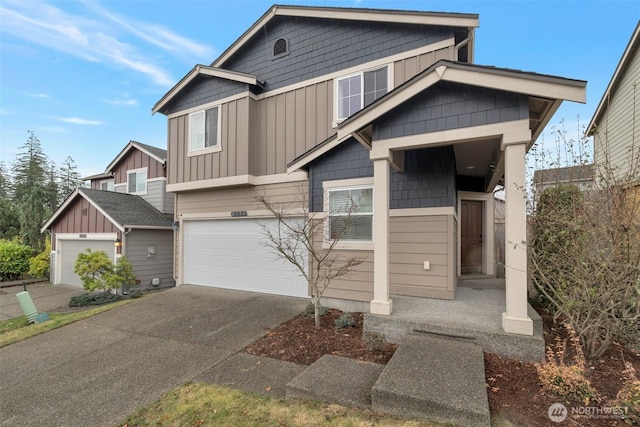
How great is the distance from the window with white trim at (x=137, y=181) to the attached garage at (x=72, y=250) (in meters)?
2.86

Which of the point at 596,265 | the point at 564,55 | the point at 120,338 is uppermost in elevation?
the point at 564,55

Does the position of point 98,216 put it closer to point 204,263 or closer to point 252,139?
point 204,263

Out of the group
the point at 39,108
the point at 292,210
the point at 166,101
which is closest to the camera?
the point at 292,210

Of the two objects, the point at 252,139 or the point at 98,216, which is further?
the point at 98,216

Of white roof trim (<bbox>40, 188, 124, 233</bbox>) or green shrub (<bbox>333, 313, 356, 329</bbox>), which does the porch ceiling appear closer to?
green shrub (<bbox>333, 313, 356, 329</bbox>)

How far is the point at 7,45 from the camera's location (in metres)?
11.5

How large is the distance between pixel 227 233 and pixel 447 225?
6.10m

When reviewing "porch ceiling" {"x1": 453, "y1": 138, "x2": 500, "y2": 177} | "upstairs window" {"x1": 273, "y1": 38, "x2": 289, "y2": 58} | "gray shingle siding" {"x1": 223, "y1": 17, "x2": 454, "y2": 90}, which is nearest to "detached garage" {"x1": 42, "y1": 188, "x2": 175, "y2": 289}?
"gray shingle siding" {"x1": 223, "y1": 17, "x2": 454, "y2": 90}

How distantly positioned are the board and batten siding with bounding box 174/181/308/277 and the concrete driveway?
8.11 ft

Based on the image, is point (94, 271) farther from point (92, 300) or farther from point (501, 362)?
point (501, 362)

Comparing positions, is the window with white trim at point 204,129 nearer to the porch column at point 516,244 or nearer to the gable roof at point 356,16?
the gable roof at point 356,16

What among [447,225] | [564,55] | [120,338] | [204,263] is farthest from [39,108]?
[564,55]

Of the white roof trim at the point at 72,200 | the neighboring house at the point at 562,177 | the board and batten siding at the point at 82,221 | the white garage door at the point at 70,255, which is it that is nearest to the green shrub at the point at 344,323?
the neighboring house at the point at 562,177

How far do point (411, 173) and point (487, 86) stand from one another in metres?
2.24
